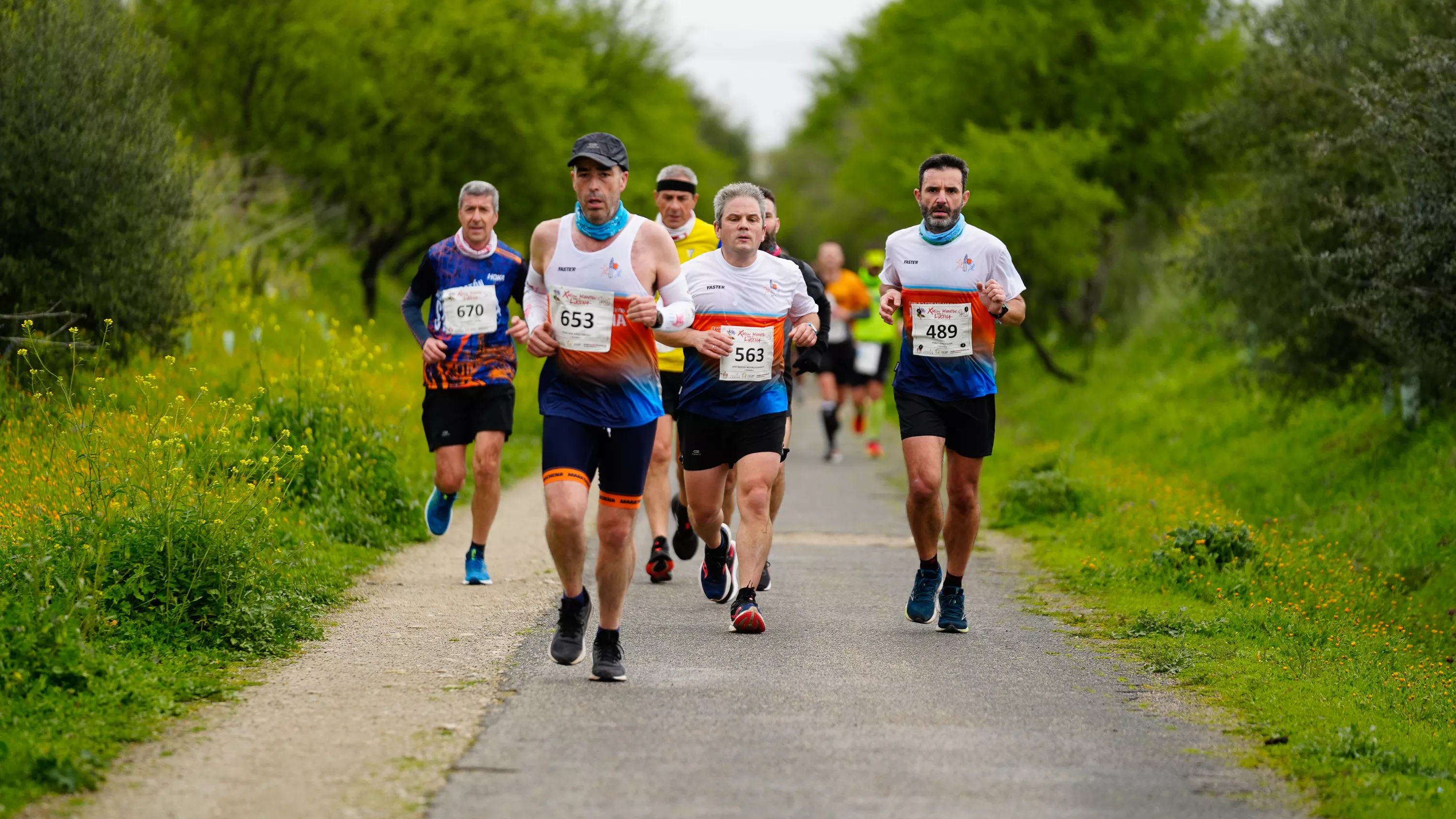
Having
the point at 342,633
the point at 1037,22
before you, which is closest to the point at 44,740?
the point at 342,633

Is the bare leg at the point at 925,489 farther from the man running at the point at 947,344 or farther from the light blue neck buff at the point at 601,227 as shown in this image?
the light blue neck buff at the point at 601,227

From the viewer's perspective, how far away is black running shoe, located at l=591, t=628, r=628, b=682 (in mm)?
7477

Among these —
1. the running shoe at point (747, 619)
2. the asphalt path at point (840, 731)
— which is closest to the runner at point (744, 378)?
the running shoe at point (747, 619)

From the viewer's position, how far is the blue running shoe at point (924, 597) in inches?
370

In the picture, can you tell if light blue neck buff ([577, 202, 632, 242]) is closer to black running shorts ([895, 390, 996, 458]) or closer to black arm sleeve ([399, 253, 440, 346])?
black running shorts ([895, 390, 996, 458])

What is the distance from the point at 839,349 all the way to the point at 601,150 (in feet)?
45.2

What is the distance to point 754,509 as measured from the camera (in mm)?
8977

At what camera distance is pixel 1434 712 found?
812cm

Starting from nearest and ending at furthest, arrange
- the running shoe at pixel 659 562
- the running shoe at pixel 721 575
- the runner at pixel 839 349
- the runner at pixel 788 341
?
the runner at pixel 788 341 → the running shoe at pixel 721 575 → the running shoe at pixel 659 562 → the runner at pixel 839 349

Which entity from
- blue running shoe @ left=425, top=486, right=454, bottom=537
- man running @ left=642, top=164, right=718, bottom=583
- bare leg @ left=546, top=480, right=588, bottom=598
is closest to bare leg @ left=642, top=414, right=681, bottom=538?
man running @ left=642, top=164, right=718, bottom=583

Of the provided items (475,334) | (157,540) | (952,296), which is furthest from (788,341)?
(157,540)

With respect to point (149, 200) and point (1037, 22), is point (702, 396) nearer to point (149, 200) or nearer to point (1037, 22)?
point (149, 200)

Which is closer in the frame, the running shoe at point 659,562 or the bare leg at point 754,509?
the bare leg at point 754,509

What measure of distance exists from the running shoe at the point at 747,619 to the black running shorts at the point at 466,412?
2.35 metres
